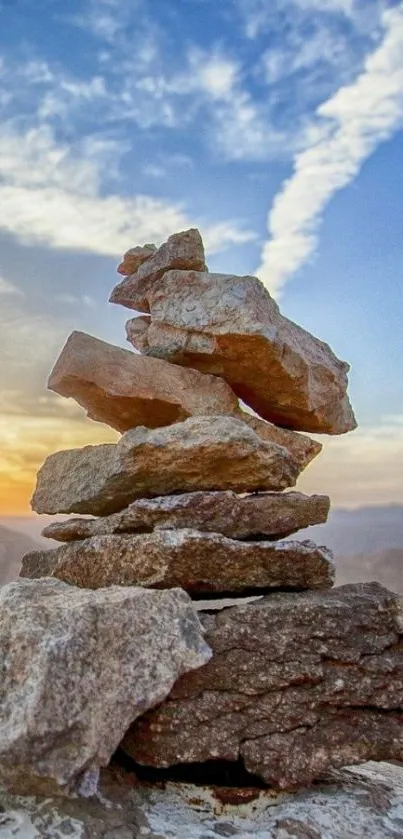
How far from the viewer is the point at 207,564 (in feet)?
29.0

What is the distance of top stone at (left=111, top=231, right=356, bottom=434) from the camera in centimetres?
1117

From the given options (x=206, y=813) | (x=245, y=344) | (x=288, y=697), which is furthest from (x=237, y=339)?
(x=206, y=813)

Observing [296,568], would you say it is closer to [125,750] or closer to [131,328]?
[125,750]

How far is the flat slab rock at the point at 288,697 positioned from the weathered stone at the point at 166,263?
6.31 metres

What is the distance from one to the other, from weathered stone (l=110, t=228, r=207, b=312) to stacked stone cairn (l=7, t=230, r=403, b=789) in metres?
0.04

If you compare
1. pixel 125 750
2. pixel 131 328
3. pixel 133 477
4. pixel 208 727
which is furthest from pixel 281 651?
pixel 131 328

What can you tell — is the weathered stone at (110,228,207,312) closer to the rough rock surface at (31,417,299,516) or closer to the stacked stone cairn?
the stacked stone cairn

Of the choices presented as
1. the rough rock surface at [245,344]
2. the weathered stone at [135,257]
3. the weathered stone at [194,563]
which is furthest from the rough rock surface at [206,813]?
the weathered stone at [135,257]

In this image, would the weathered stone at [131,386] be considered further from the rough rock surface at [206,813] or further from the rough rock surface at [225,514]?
the rough rock surface at [206,813]

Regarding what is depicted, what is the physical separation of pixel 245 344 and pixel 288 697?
17.6 ft

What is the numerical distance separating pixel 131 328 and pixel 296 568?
18.9 feet

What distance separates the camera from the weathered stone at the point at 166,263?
1229 centimetres

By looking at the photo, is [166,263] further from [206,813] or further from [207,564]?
[206,813]

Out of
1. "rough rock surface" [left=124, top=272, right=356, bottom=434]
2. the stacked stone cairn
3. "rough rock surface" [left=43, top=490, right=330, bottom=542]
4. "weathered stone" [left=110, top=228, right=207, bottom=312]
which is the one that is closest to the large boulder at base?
the stacked stone cairn
